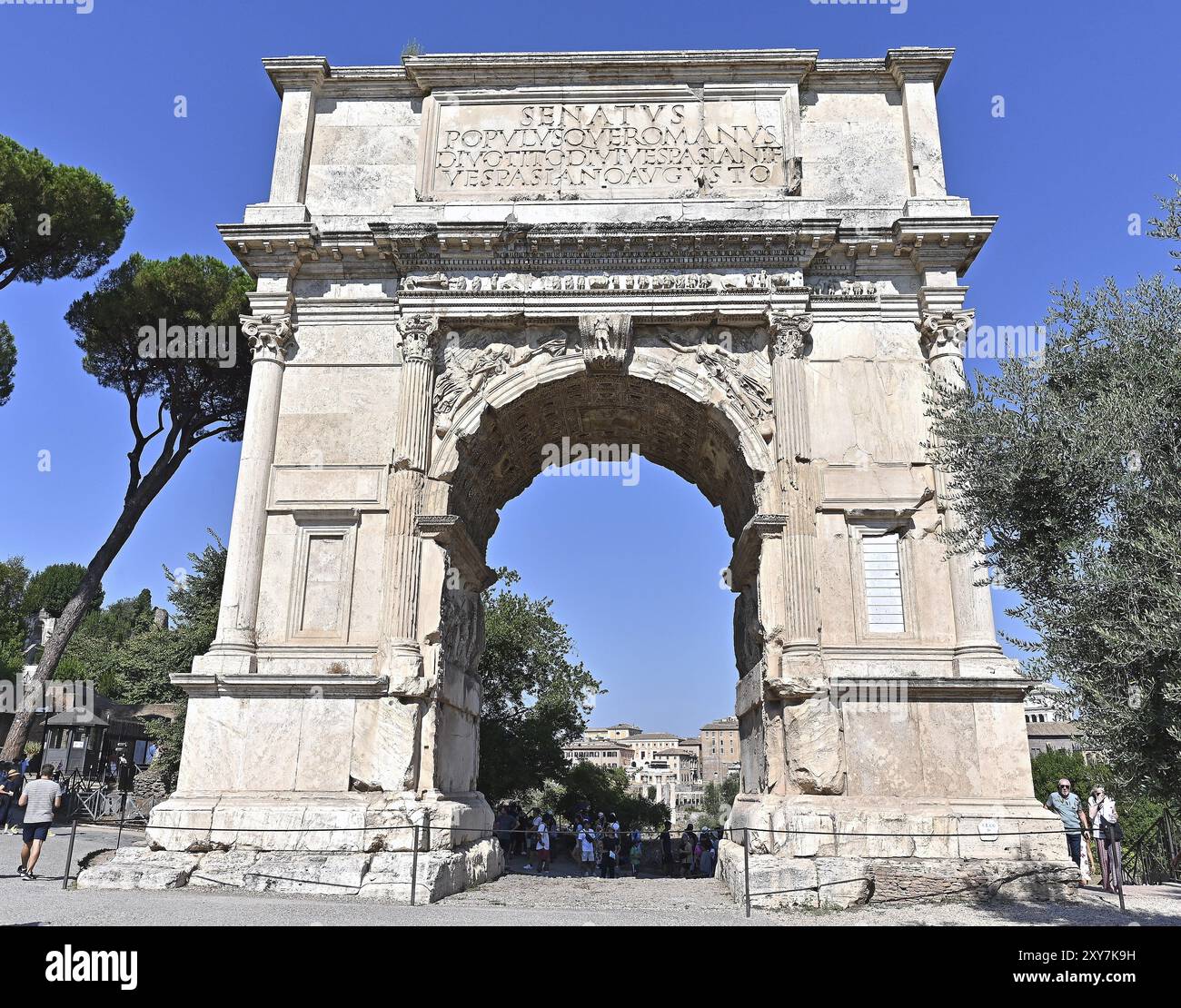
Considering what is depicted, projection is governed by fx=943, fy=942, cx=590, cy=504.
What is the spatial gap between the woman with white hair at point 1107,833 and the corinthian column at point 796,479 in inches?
143

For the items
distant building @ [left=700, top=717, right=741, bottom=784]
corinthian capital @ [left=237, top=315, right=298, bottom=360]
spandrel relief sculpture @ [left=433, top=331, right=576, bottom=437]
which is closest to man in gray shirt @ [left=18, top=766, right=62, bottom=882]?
corinthian capital @ [left=237, top=315, right=298, bottom=360]

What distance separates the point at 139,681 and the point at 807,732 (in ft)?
59.0

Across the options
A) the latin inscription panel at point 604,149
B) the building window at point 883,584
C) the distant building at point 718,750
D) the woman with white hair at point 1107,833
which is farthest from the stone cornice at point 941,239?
the distant building at point 718,750

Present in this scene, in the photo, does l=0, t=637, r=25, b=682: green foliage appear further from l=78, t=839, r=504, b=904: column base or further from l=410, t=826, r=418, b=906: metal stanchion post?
l=410, t=826, r=418, b=906: metal stanchion post

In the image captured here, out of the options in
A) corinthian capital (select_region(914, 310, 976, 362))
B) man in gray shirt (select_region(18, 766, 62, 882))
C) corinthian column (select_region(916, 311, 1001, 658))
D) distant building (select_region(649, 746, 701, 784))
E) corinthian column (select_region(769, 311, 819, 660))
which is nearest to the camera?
man in gray shirt (select_region(18, 766, 62, 882))

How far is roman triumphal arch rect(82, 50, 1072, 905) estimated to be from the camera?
10047 millimetres

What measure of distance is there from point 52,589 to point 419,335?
40.0 metres

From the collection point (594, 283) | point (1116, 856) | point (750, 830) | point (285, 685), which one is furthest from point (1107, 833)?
point (285, 685)

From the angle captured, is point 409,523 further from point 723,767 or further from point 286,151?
point 723,767

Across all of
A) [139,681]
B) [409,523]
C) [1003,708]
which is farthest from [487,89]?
[139,681]

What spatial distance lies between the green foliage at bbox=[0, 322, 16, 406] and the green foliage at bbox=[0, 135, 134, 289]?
1210 millimetres

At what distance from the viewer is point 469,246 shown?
39.6 ft

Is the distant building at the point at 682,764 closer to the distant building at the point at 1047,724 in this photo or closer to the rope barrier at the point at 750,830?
the distant building at the point at 1047,724

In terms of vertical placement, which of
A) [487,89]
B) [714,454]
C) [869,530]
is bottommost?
[869,530]
